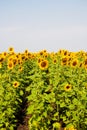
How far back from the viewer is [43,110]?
8164 mm

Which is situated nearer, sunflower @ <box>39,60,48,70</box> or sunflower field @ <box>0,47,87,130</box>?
sunflower field @ <box>0,47,87,130</box>

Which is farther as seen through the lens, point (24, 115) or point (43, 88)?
point (24, 115)

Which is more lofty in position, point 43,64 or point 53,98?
point 43,64

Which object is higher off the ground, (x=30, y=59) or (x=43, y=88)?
(x=30, y=59)

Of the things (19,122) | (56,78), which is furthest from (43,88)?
(19,122)

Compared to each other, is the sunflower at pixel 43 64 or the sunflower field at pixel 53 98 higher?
the sunflower at pixel 43 64

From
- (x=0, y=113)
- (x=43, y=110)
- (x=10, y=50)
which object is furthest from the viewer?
(x=10, y=50)

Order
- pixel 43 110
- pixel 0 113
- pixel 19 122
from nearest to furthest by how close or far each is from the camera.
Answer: pixel 43 110 → pixel 0 113 → pixel 19 122

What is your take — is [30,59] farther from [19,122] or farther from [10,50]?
[19,122]

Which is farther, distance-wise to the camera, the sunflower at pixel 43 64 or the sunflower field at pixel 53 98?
the sunflower at pixel 43 64

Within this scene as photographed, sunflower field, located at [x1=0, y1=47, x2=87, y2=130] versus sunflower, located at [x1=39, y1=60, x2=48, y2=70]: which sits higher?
sunflower, located at [x1=39, y1=60, x2=48, y2=70]

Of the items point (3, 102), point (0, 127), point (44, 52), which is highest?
point (44, 52)

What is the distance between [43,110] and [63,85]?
861 millimetres

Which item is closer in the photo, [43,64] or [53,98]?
[53,98]
